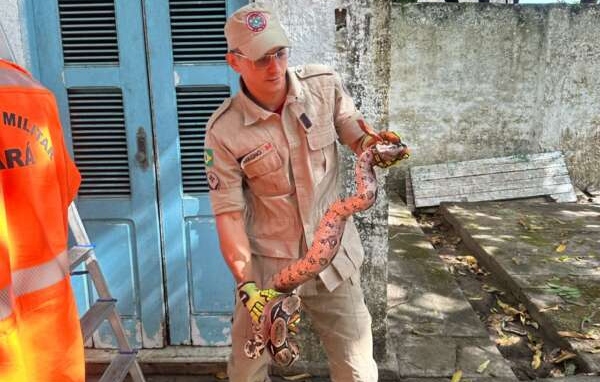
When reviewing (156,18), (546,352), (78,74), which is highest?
(156,18)

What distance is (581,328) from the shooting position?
388 centimetres

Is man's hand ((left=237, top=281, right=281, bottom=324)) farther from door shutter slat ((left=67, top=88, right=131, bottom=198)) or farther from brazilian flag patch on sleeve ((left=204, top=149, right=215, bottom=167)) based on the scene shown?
door shutter slat ((left=67, top=88, right=131, bottom=198))

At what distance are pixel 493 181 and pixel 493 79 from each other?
1503mm

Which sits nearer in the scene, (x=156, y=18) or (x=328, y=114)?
(x=328, y=114)

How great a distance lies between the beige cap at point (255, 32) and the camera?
194cm

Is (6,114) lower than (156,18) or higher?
lower

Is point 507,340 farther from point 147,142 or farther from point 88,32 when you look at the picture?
point 88,32

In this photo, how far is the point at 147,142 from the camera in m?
3.16

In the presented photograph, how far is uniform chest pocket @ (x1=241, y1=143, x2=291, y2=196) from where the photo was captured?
7.20ft

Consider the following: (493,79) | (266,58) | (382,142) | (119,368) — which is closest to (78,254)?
(119,368)

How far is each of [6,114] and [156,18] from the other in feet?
5.33

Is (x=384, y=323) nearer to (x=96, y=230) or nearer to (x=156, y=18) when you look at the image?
(x=96, y=230)

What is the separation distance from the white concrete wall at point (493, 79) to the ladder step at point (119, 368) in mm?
5934

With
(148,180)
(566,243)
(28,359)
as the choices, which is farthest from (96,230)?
(566,243)
